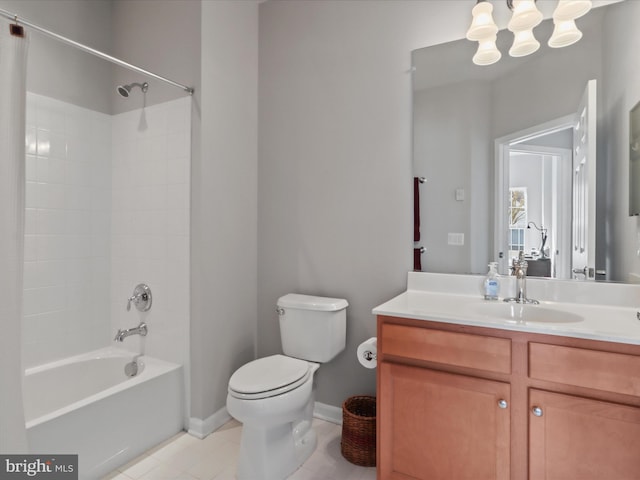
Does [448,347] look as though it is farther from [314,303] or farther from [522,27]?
[522,27]

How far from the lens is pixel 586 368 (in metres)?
1.20

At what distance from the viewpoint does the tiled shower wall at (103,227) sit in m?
2.15

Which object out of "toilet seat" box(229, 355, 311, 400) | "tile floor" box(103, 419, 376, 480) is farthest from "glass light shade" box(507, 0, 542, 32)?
"tile floor" box(103, 419, 376, 480)

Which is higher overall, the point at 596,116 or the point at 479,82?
the point at 479,82

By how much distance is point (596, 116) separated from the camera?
1613 mm

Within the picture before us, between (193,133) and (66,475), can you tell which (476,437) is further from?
(193,133)

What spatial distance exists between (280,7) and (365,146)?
1.14 m

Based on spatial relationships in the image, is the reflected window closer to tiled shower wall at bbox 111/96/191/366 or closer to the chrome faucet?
the chrome faucet

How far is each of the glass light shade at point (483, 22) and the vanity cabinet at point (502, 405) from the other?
4.45 ft

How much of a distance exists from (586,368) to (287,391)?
3.81 ft

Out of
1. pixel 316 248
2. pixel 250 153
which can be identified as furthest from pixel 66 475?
pixel 250 153

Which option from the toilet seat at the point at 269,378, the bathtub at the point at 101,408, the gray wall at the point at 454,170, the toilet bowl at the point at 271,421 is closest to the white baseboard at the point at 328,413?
the toilet bowl at the point at 271,421

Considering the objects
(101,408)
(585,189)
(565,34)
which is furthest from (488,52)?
(101,408)

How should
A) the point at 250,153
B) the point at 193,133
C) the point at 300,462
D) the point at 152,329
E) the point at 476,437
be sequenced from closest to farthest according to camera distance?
the point at 476,437, the point at 300,462, the point at 193,133, the point at 152,329, the point at 250,153
